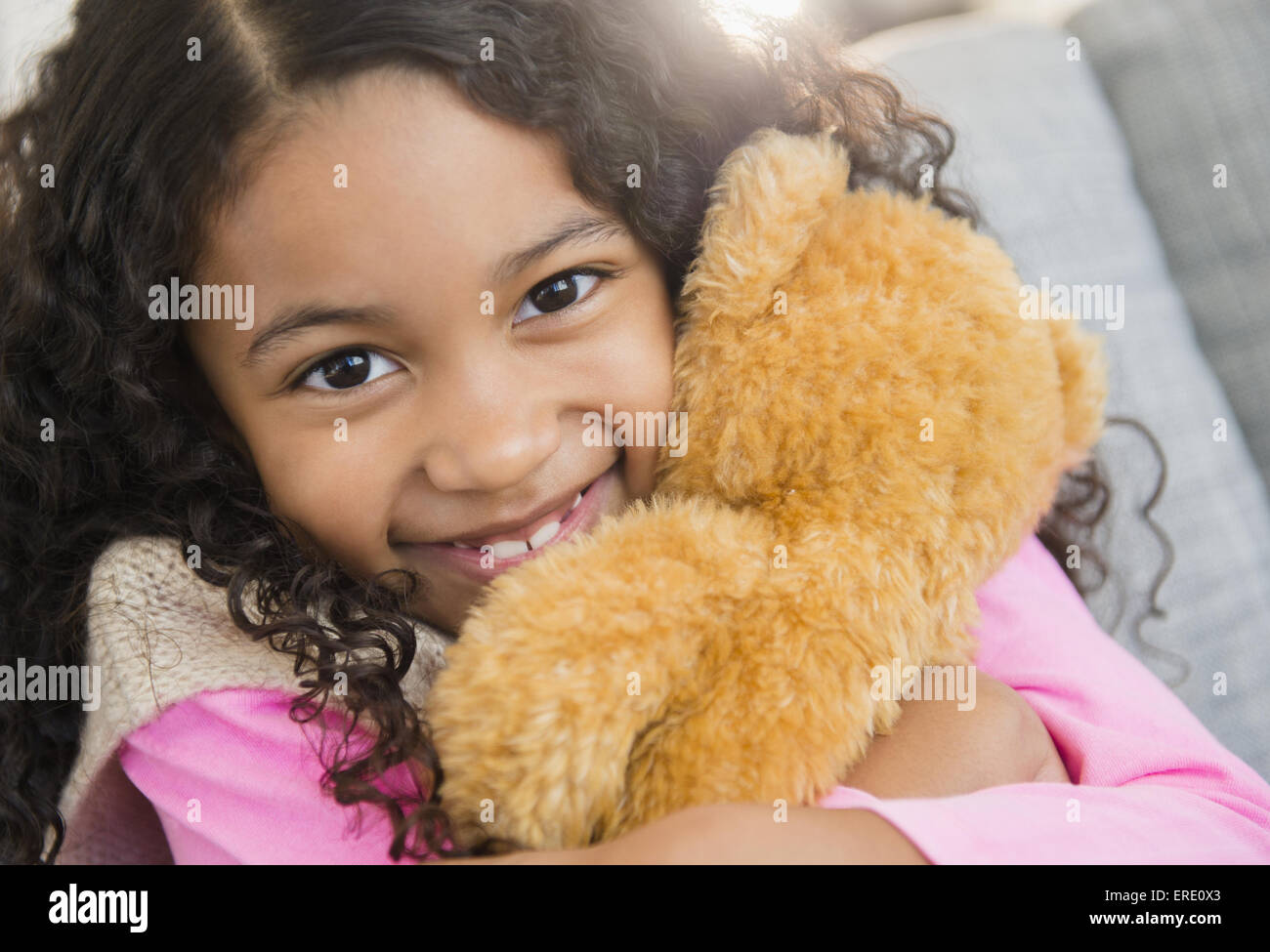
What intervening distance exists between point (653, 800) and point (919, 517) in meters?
0.22

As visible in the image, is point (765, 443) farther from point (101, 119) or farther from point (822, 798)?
point (101, 119)

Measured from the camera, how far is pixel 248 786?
632mm

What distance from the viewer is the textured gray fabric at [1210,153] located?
1154mm

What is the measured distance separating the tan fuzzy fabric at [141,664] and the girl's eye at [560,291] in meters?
0.25

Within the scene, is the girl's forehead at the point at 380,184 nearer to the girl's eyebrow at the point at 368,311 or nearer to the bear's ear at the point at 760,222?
the girl's eyebrow at the point at 368,311

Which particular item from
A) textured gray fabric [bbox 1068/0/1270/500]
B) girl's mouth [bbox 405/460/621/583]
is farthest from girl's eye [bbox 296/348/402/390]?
textured gray fabric [bbox 1068/0/1270/500]

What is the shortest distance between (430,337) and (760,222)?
22 centimetres

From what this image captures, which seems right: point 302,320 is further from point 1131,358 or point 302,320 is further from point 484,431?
point 1131,358

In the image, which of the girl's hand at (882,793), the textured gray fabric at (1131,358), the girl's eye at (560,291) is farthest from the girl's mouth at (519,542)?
the textured gray fabric at (1131,358)

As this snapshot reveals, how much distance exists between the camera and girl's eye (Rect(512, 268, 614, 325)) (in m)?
0.67

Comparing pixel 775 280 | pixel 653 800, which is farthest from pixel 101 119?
pixel 653 800

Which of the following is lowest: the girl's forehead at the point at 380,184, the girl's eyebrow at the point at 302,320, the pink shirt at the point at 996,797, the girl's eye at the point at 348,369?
the pink shirt at the point at 996,797
